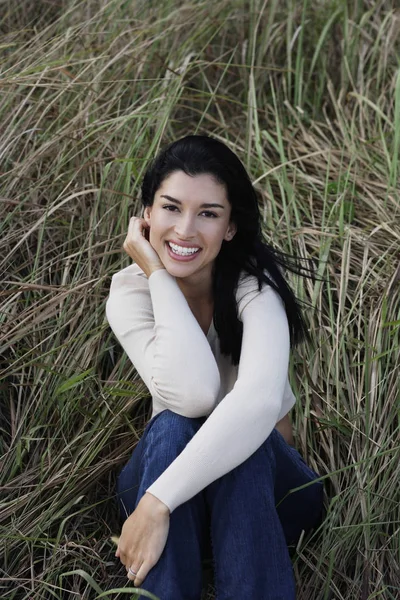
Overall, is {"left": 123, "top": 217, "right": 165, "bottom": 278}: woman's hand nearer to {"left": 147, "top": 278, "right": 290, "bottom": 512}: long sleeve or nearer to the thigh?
{"left": 147, "top": 278, "right": 290, "bottom": 512}: long sleeve

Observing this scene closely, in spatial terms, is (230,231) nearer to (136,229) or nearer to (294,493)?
(136,229)

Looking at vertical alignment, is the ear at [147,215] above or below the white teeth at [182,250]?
above

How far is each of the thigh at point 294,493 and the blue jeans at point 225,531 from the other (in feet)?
0.16

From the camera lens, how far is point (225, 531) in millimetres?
1866

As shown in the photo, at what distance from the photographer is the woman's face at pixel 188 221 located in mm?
2064

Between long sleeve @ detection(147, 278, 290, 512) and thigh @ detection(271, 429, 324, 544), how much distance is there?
14 cm

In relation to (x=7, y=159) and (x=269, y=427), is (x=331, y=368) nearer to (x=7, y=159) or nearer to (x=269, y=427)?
(x=269, y=427)

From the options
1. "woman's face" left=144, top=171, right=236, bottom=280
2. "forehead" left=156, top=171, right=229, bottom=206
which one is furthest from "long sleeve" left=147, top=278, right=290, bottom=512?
"forehead" left=156, top=171, right=229, bottom=206

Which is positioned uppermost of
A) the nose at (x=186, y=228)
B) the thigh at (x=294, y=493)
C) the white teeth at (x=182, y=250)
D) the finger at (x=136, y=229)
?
the finger at (x=136, y=229)

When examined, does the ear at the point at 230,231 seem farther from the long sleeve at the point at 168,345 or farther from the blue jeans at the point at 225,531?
the blue jeans at the point at 225,531

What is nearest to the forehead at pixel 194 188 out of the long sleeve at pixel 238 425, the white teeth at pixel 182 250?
the white teeth at pixel 182 250

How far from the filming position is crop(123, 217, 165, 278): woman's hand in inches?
83.2

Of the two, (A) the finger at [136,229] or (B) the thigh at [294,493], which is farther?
(A) the finger at [136,229]

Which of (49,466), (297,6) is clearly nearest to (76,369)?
(49,466)
